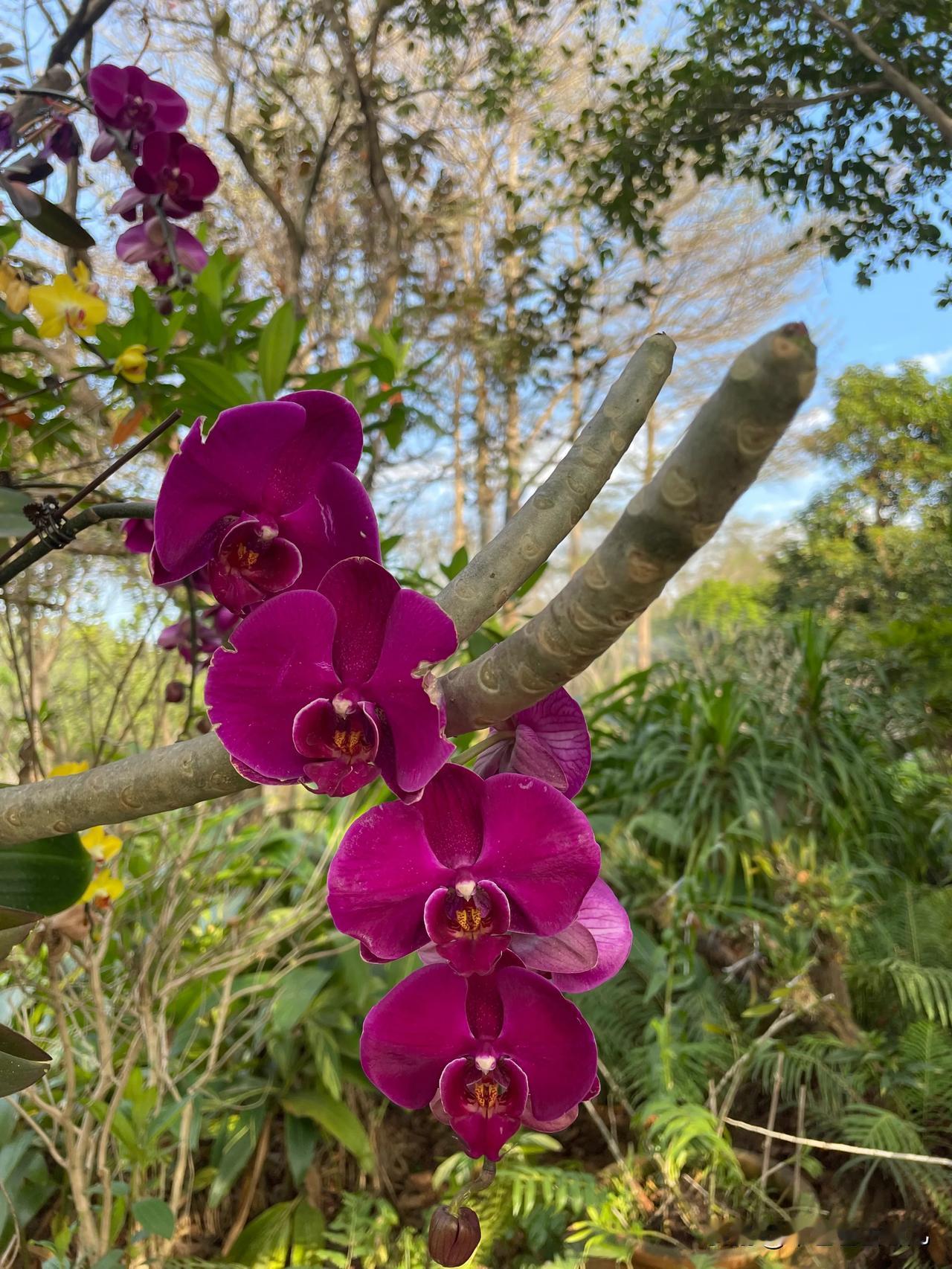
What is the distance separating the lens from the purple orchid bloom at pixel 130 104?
2.33 feet

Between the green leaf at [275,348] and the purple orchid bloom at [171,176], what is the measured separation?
0.57 feet

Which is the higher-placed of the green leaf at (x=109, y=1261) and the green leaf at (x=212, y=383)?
the green leaf at (x=212, y=383)

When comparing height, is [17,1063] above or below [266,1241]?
above

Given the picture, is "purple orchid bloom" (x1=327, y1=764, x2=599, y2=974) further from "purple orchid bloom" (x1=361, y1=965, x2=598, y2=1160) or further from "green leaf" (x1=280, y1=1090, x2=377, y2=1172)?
"green leaf" (x1=280, y1=1090, x2=377, y2=1172)

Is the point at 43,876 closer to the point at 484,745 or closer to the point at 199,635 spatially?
the point at 484,745

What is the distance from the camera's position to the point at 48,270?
103cm

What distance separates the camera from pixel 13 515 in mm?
435

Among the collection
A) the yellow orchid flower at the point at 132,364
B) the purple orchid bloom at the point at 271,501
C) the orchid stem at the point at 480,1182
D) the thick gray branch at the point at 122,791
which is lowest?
the orchid stem at the point at 480,1182

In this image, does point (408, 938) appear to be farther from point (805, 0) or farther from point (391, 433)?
Answer: point (805, 0)

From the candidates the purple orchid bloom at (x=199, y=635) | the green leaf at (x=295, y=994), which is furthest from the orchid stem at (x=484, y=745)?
the green leaf at (x=295, y=994)

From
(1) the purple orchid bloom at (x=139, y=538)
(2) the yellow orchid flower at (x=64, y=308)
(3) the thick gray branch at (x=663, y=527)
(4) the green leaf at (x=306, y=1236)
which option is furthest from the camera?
(4) the green leaf at (x=306, y=1236)

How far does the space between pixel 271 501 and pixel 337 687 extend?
70mm

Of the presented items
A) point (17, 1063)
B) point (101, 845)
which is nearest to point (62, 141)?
point (101, 845)

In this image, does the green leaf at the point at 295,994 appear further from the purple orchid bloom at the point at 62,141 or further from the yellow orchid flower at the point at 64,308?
the purple orchid bloom at the point at 62,141
